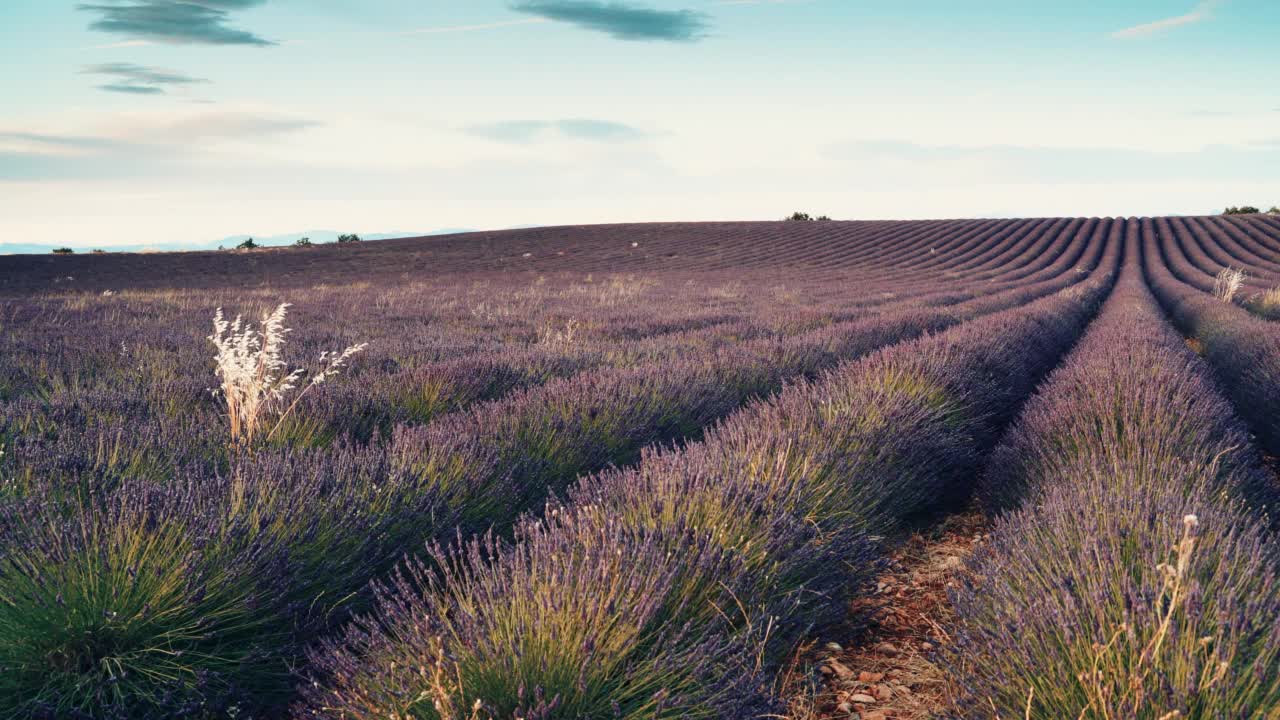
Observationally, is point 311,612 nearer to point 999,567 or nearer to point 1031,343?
point 999,567

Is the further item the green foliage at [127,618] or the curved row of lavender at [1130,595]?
the green foliage at [127,618]

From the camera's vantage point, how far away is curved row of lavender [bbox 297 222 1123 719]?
61.2 inches

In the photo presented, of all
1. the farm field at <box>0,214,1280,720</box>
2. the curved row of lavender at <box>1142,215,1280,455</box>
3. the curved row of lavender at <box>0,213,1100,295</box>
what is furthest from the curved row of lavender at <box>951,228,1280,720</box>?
the curved row of lavender at <box>0,213,1100,295</box>

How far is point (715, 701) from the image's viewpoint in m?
1.65

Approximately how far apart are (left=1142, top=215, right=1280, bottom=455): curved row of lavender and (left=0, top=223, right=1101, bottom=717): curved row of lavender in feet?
16.4

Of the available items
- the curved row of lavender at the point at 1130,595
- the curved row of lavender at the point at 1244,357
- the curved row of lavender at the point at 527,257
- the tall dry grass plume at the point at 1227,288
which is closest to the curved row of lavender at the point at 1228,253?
the tall dry grass plume at the point at 1227,288

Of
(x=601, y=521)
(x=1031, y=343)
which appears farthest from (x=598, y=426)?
(x=1031, y=343)

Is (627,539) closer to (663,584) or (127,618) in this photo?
(663,584)

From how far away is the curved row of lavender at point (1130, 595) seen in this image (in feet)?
4.64

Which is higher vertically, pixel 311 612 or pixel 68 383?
pixel 68 383

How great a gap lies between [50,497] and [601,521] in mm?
1701

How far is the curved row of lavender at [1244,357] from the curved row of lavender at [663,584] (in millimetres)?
3470

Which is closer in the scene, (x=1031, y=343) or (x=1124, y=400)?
(x=1124, y=400)

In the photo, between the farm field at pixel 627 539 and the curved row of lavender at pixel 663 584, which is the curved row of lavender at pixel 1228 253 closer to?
the farm field at pixel 627 539
